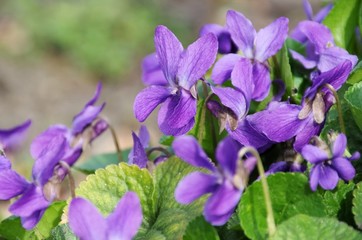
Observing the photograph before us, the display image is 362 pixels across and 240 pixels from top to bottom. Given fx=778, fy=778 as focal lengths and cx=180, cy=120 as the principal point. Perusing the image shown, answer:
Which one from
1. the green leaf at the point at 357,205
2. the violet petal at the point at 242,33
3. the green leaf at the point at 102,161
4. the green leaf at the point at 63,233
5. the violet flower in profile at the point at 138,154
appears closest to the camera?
the green leaf at the point at 357,205

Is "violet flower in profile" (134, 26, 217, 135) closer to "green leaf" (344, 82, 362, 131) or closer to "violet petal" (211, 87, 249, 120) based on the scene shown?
"violet petal" (211, 87, 249, 120)

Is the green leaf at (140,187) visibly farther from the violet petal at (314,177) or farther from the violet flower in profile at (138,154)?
the violet petal at (314,177)

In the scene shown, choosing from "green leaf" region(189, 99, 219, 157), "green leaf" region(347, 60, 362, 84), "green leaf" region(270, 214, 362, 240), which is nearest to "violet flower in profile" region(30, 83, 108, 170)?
"green leaf" region(189, 99, 219, 157)

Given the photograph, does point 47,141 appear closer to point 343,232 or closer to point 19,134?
point 19,134

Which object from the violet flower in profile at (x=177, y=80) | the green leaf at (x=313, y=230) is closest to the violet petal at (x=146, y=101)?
the violet flower in profile at (x=177, y=80)

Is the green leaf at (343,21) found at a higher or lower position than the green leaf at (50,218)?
lower

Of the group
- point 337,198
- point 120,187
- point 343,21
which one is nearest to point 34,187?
point 120,187

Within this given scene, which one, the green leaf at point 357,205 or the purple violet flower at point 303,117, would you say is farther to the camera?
the purple violet flower at point 303,117
